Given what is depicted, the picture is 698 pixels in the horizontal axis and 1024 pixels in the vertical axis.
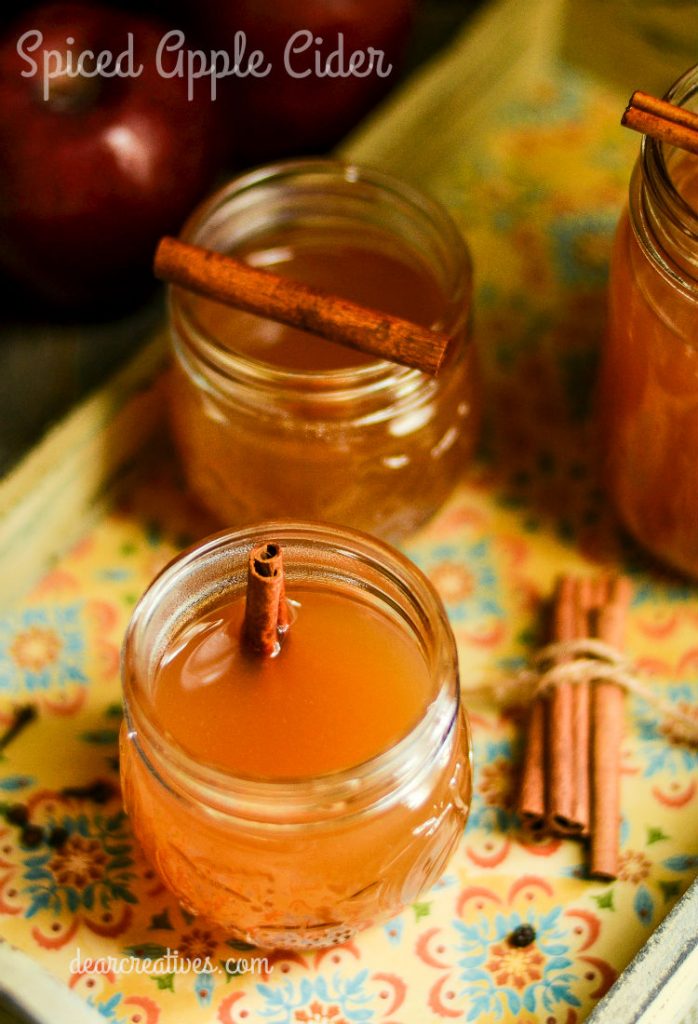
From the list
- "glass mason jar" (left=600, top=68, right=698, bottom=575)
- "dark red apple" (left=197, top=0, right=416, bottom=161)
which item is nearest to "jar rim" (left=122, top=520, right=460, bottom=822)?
"glass mason jar" (left=600, top=68, right=698, bottom=575)

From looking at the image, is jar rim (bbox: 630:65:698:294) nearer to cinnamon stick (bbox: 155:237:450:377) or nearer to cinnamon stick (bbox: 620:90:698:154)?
cinnamon stick (bbox: 620:90:698:154)

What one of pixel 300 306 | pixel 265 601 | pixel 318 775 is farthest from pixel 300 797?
pixel 300 306

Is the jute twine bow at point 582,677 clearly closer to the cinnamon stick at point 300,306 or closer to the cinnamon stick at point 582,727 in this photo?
the cinnamon stick at point 582,727

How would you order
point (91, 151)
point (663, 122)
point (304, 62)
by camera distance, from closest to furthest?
point (663, 122)
point (91, 151)
point (304, 62)

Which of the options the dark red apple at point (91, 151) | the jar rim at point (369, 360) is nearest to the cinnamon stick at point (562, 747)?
the jar rim at point (369, 360)

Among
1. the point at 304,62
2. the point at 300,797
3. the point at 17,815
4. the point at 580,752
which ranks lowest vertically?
the point at 17,815

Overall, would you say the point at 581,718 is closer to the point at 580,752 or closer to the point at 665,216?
the point at 580,752
